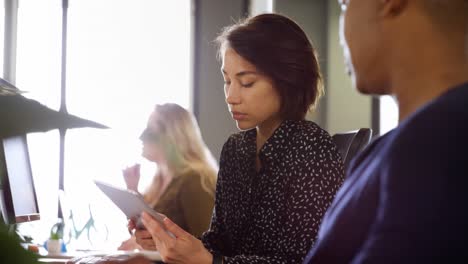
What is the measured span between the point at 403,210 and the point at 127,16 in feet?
15.0

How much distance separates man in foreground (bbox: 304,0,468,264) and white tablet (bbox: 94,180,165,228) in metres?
0.79

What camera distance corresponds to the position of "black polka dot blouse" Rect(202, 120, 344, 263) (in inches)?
61.5

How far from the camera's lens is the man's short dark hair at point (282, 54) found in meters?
1.71

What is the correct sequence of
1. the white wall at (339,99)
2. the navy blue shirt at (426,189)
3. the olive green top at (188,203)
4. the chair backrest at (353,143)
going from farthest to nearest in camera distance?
1. the white wall at (339,99)
2. the olive green top at (188,203)
3. the chair backrest at (353,143)
4. the navy blue shirt at (426,189)

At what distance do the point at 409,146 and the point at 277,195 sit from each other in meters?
1.11

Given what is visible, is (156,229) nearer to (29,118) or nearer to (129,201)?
(129,201)

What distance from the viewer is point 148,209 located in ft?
4.91

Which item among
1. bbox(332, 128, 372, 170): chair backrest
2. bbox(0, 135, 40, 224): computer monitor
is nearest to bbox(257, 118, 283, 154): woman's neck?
bbox(332, 128, 372, 170): chair backrest

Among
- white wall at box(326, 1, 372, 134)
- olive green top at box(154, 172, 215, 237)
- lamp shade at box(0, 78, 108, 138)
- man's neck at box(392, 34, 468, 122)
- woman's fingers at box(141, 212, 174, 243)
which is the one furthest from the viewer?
white wall at box(326, 1, 372, 134)

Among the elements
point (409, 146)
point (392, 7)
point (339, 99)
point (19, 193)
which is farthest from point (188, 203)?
point (409, 146)

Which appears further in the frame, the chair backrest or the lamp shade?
the chair backrest

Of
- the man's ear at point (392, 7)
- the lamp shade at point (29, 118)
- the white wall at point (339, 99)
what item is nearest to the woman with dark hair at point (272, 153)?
the man's ear at point (392, 7)

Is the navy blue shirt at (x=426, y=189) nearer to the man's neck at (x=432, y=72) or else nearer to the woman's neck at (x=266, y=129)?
the man's neck at (x=432, y=72)

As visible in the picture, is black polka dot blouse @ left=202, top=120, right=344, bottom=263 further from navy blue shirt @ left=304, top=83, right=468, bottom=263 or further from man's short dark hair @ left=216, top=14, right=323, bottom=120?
navy blue shirt @ left=304, top=83, right=468, bottom=263
